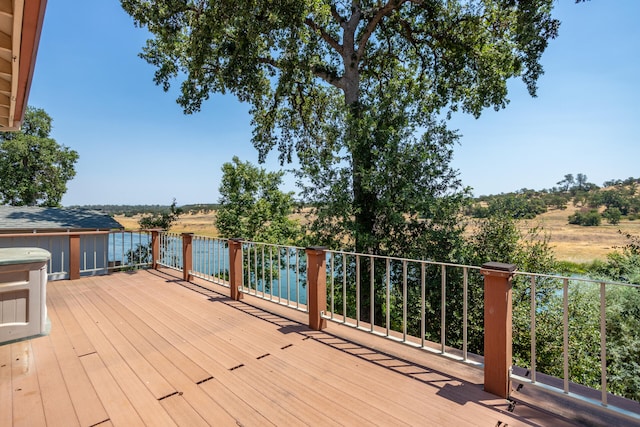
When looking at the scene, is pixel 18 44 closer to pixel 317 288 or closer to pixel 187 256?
pixel 317 288

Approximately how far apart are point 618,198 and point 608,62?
11919mm

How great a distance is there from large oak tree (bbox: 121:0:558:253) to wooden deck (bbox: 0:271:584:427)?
405 centimetres

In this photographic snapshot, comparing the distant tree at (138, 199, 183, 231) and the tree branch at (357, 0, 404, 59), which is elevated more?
the tree branch at (357, 0, 404, 59)

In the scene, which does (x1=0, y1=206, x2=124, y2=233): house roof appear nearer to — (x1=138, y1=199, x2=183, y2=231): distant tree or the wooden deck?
(x1=138, y1=199, x2=183, y2=231): distant tree

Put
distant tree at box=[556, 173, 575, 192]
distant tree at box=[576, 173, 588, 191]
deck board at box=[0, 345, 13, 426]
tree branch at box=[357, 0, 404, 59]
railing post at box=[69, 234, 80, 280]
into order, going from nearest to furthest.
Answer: deck board at box=[0, 345, 13, 426] < railing post at box=[69, 234, 80, 280] < tree branch at box=[357, 0, 404, 59] < distant tree at box=[576, 173, 588, 191] < distant tree at box=[556, 173, 575, 192]

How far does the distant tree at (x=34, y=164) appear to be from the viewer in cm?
1677

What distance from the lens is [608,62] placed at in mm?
8883

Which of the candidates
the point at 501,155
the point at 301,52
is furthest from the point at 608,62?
the point at 301,52

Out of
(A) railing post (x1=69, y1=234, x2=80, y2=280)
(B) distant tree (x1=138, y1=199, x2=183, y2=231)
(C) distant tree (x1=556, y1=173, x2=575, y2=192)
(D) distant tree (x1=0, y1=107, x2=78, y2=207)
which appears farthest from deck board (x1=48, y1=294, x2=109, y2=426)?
(C) distant tree (x1=556, y1=173, x2=575, y2=192)

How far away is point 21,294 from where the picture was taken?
2846 millimetres

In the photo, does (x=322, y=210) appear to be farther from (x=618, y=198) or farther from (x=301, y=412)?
(x=618, y=198)

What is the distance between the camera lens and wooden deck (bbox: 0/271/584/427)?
5.97 ft

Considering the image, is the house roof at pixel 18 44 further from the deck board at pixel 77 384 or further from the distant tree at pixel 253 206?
the distant tree at pixel 253 206

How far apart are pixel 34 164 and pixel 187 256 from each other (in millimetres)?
20020
